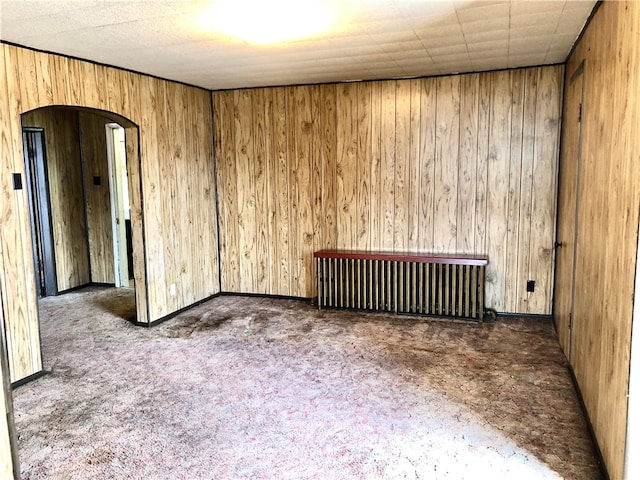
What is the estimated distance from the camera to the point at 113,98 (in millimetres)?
4258

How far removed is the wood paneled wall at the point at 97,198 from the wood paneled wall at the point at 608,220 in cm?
570

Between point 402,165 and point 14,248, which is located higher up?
point 402,165

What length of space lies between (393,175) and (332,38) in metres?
1.99

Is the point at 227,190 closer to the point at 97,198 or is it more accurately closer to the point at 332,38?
the point at 97,198

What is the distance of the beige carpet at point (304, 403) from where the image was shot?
8.00ft

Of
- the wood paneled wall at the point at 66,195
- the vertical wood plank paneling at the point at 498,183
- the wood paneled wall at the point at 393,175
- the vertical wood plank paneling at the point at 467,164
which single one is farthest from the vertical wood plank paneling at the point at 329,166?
the wood paneled wall at the point at 66,195

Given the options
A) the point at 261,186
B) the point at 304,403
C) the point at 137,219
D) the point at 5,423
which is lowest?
the point at 304,403

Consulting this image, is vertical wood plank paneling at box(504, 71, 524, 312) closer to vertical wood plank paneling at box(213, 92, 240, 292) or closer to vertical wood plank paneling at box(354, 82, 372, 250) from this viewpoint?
vertical wood plank paneling at box(354, 82, 372, 250)

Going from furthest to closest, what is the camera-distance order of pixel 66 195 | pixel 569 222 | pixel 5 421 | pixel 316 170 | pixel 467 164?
pixel 66 195 < pixel 316 170 < pixel 467 164 < pixel 569 222 < pixel 5 421

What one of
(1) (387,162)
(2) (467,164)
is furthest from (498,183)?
(1) (387,162)

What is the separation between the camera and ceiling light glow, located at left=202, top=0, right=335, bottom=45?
274 cm

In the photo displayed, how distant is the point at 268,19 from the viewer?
3.00 m

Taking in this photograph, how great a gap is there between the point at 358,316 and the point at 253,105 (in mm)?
2740

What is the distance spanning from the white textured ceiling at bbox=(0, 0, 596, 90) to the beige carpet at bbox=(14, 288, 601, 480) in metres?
2.45
